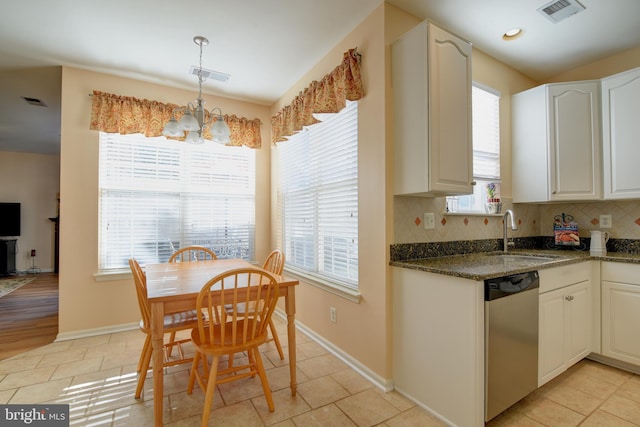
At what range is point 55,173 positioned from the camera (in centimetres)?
682

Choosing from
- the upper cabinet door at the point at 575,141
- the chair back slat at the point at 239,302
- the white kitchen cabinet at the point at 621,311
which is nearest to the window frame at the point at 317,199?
the chair back slat at the point at 239,302

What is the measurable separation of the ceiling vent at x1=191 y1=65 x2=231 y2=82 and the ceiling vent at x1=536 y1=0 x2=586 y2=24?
277cm

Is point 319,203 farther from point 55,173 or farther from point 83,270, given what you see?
point 55,173

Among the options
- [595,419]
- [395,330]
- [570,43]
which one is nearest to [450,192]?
[395,330]

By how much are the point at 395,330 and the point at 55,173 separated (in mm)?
8333

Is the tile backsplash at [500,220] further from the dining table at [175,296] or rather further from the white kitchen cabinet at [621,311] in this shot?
the dining table at [175,296]

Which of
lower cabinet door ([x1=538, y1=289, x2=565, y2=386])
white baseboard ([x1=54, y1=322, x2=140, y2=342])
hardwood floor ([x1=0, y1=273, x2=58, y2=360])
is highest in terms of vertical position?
lower cabinet door ([x1=538, y1=289, x2=565, y2=386])

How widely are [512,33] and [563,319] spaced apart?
2228 millimetres

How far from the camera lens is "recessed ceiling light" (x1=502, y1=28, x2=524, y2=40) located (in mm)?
2344

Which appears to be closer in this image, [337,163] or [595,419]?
[595,419]

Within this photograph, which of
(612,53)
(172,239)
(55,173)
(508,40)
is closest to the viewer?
(508,40)

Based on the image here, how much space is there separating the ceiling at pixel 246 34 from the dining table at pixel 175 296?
193 centimetres

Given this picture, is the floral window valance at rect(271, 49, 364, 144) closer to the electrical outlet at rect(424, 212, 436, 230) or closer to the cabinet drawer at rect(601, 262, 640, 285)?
the electrical outlet at rect(424, 212, 436, 230)

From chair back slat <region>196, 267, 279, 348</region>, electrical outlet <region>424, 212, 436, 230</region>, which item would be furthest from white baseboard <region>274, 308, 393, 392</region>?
electrical outlet <region>424, 212, 436, 230</region>
